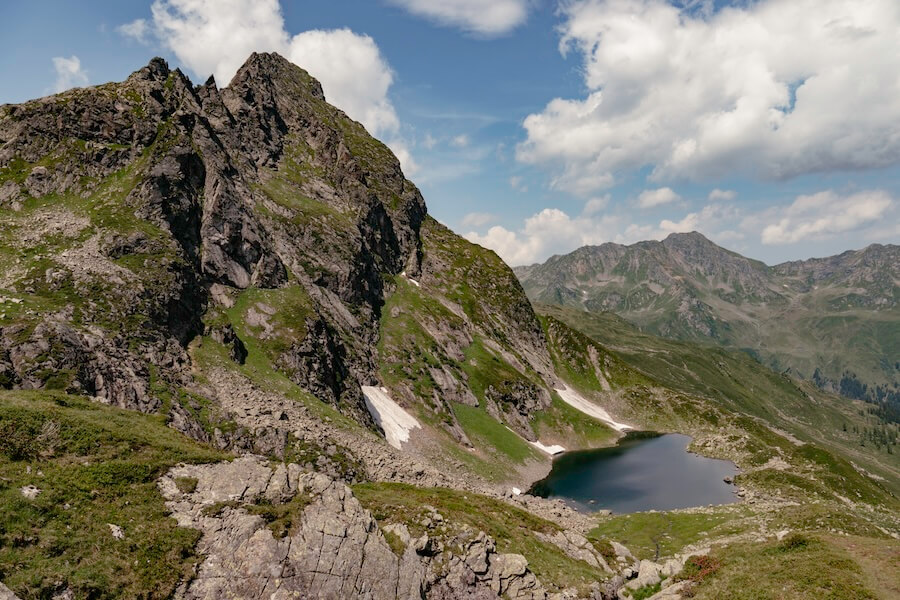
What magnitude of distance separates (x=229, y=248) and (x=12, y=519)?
88.3m

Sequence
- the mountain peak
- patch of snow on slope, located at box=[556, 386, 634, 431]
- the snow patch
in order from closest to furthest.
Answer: the snow patch → the mountain peak → patch of snow on slope, located at box=[556, 386, 634, 431]

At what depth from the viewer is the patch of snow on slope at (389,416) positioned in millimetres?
97312

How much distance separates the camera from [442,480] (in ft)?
200

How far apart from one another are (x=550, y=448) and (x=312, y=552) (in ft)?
403

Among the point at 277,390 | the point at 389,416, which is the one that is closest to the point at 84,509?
the point at 277,390

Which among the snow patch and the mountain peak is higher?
the mountain peak

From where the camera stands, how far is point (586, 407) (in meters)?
171

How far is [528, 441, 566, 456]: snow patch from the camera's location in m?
132

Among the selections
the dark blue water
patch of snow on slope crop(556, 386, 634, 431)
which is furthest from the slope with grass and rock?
the dark blue water

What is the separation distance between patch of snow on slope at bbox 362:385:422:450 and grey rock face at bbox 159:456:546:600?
6616cm

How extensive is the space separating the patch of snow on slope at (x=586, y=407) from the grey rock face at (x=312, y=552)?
141 m

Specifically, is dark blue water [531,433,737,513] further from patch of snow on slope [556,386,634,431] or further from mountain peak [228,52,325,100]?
mountain peak [228,52,325,100]

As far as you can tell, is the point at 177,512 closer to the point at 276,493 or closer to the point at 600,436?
the point at 276,493

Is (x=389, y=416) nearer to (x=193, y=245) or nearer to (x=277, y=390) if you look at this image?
(x=277, y=390)
